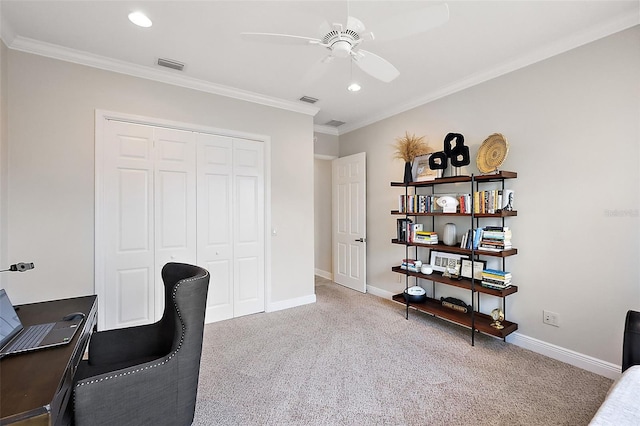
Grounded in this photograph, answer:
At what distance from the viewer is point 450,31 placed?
2275mm

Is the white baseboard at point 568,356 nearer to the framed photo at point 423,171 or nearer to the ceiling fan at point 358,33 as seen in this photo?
the framed photo at point 423,171

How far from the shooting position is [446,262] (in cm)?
331

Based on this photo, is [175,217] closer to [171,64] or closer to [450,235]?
[171,64]

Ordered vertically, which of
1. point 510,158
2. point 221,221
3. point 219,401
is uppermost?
point 510,158

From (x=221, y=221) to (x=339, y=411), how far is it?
91.9 inches

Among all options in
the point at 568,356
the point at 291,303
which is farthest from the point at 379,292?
the point at 568,356

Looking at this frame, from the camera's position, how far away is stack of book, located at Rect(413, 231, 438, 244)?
327cm

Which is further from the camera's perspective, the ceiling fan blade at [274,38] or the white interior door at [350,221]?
the white interior door at [350,221]

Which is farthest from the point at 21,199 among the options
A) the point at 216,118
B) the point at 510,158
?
the point at 510,158

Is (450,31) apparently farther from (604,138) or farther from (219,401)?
(219,401)

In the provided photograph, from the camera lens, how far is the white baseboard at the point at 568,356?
87.3 inches

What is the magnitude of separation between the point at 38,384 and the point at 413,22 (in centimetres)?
215

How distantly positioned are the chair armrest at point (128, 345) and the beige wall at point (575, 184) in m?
3.05

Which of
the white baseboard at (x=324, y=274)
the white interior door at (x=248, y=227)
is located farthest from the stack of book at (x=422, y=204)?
the white baseboard at (x=324, y=274)
